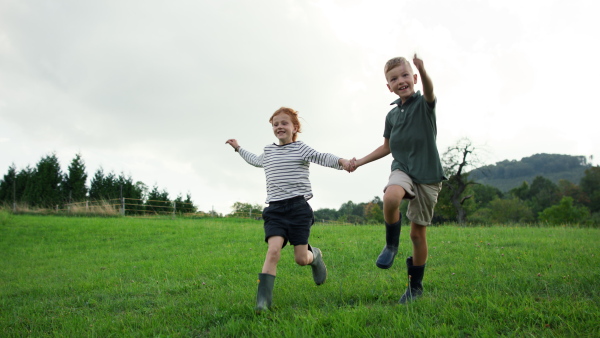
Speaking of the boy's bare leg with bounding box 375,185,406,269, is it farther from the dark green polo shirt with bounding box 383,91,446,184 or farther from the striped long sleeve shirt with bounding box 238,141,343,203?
the striped long sleeve shirt with bounding box 238,141,343,203

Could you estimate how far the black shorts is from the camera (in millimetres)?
4066

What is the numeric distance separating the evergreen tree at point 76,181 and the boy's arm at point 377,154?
46049 mm

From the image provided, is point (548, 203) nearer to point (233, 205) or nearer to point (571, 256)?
point (233, 205)

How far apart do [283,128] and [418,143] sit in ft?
4.77

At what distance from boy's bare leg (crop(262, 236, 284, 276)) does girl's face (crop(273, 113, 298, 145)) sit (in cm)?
112

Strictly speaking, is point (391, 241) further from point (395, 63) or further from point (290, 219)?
point (395, 63)

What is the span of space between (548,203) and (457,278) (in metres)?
91.0

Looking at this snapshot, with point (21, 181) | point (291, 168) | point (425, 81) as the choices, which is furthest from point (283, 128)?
point (21, 181)

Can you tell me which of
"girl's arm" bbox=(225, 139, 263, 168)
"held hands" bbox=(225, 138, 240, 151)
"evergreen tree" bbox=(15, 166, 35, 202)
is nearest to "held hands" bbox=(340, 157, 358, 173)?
"girl's arm" bbox=(225, 139, 263, 168)

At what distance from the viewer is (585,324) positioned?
9.19 ft

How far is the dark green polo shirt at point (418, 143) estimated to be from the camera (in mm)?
3773

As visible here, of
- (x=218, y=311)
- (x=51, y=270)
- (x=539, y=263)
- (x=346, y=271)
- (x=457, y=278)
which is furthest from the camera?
(x=51, y=270)

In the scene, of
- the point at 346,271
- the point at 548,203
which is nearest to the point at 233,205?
the point at 548,203

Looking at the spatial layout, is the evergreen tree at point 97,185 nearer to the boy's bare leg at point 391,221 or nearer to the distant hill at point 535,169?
the boy's bare leg at point 391,221
